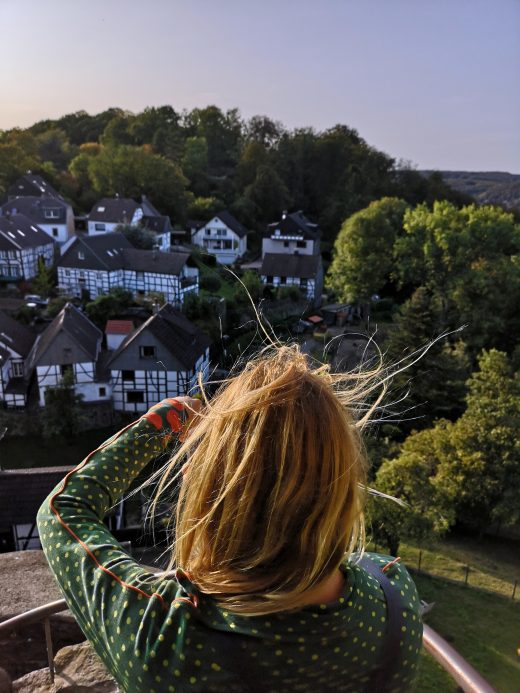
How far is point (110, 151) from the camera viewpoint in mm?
34719

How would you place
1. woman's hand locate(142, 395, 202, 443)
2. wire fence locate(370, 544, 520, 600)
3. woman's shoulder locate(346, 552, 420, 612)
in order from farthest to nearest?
1. wire fence locate(370, 544, 520, 600)
2. woman's hand locate(142, 395, 202, 443)
3. woman's shoulder locate(346, 552, 420, 612)

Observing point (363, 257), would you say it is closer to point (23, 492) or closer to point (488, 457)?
point (488, 457)

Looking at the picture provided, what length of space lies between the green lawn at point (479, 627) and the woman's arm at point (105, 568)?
7.28 meters

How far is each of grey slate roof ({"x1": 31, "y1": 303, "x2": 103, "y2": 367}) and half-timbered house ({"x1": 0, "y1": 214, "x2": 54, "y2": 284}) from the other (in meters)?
7.37

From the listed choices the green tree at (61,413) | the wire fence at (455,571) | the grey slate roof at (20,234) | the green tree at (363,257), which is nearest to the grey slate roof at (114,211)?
the grey slate roof at (20,234)

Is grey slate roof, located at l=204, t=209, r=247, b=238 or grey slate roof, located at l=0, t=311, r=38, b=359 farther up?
grey slate roof, located at l=204, t=209, r=247, b=238

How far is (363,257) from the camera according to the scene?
23172 mm

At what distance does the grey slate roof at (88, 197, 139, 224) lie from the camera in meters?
29.5

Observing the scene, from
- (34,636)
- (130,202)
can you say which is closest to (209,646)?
(34,636)

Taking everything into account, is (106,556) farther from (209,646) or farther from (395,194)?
(395,194)

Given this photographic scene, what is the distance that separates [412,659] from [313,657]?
0.23m

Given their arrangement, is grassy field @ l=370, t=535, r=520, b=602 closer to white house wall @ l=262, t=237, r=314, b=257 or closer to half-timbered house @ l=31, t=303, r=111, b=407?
half-timbered house @ l=31, t=303, r=111, b=407

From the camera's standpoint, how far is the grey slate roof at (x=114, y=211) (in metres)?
29.5

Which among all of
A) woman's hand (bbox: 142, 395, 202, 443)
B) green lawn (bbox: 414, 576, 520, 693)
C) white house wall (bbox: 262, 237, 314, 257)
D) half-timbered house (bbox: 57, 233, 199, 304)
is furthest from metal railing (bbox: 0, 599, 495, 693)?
white house wall (bbox: 262, 237, 314, 257)
